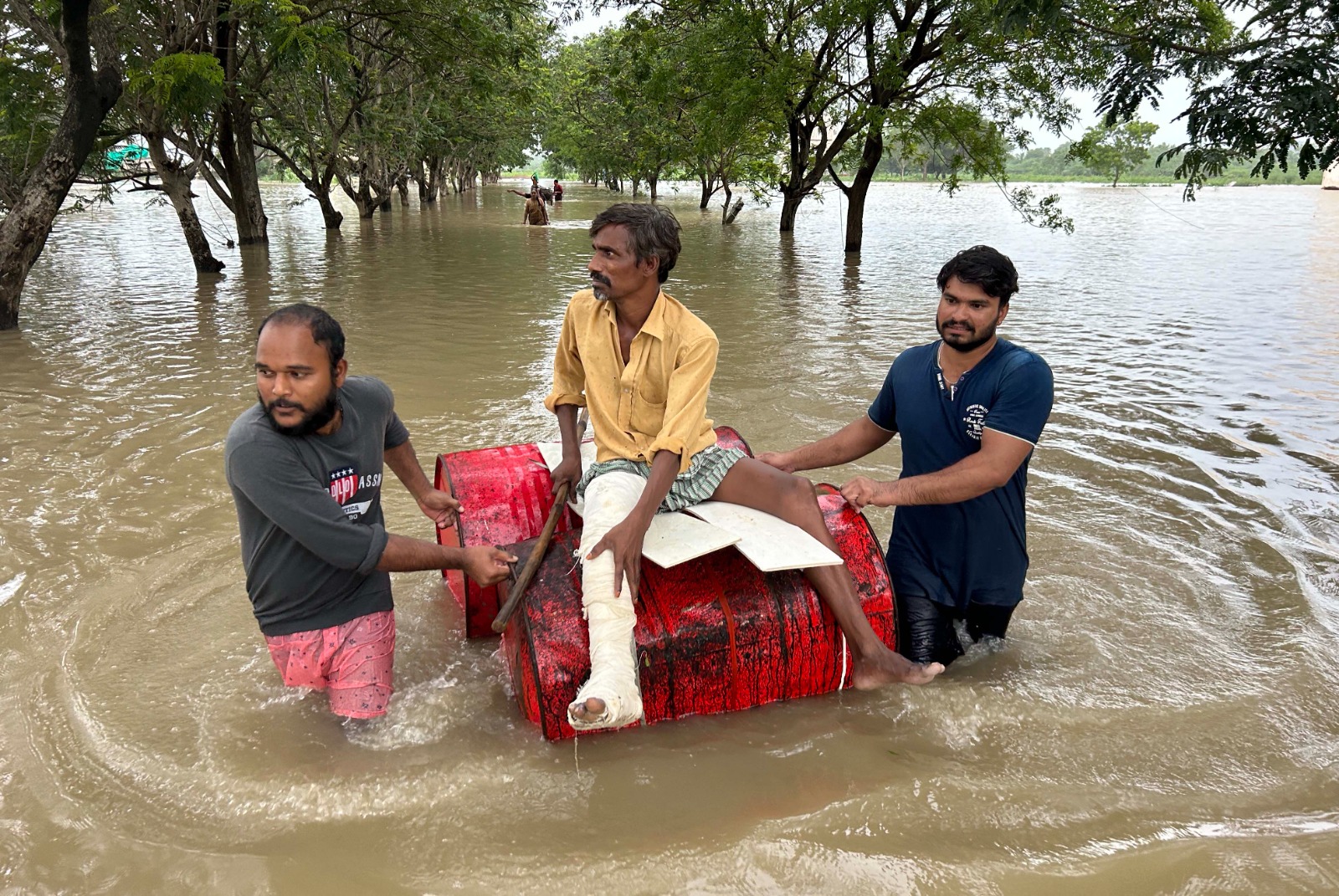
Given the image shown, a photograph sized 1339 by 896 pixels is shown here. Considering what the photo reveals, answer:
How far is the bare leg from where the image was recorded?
3010 millimetres

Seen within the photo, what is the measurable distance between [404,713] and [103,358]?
7.15 metres

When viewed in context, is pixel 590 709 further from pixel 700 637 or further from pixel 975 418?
pixel 975 418

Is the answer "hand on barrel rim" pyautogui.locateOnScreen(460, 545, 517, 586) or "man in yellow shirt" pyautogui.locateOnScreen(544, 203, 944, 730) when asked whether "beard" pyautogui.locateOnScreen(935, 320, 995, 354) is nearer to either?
"man in yellow shirt" pyautogui.locateOnScreen(544, 203, 944, 730)

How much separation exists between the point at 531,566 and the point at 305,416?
0.86m

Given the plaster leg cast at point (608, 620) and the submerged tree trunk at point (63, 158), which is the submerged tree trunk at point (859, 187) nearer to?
the submerged tree trunk at point (63, 158)

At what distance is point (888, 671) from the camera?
3043 millimetres

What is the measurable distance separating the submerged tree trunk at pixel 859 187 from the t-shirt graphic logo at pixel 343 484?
15.6m

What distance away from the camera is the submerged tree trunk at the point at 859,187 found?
56.4 feet

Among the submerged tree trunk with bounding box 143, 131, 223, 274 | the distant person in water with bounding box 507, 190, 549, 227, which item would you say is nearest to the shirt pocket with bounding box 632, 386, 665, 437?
the submerged tree trunk with bounding box 143, 131, 223, 274

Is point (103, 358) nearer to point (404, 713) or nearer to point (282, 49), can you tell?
point (282, 49)

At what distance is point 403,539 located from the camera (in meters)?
2.73

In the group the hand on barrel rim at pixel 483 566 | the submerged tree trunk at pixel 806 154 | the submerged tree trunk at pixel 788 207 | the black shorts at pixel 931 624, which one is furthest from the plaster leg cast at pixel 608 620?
the submerged tree trunk at pixel 788 207

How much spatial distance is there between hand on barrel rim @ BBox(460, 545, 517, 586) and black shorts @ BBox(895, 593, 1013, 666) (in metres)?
1.50

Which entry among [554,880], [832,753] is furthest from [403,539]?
[832,753]
